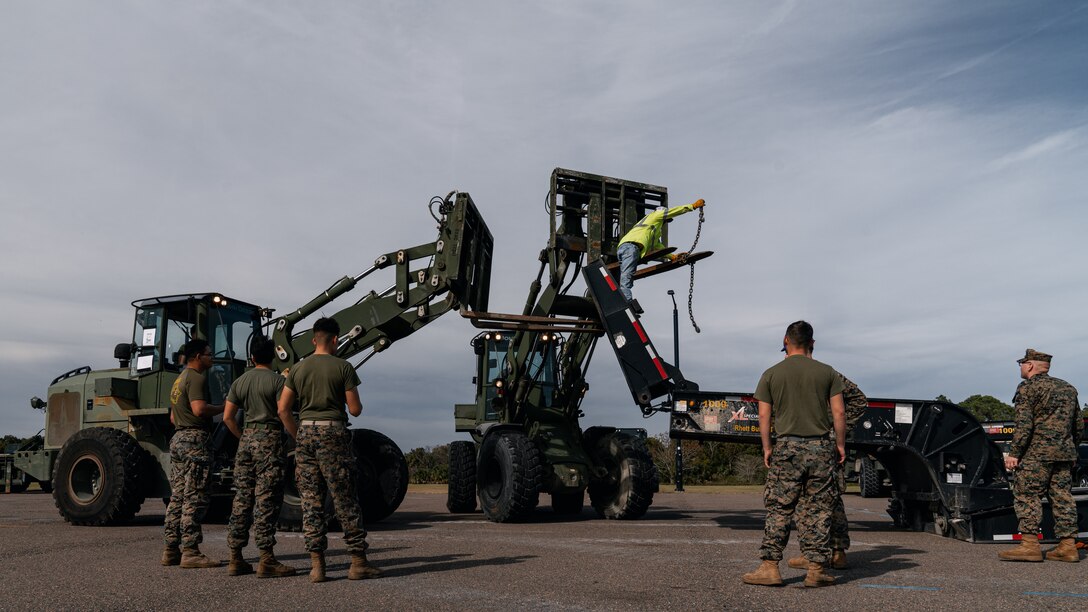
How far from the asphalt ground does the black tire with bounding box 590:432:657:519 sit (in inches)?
62.5

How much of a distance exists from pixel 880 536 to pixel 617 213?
17.7ft

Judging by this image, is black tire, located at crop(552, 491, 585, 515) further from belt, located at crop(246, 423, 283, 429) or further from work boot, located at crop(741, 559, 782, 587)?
work boot, located at crop(741, 559, 782, 587)

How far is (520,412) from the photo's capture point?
1364cm

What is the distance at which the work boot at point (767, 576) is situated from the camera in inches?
253

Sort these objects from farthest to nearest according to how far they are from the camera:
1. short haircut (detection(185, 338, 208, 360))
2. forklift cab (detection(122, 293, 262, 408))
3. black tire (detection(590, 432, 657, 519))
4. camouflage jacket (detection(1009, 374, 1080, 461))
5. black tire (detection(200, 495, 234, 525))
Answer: black tire (detection(590, 432, 657, 519)) < forklift cab (detection(122, 293, 262, 408)) < black tire (detection(200, 495, 234, 525)) < camouflage jacket (detection(1009, 374, 1080, 461)) < short haircut (detection(185, 338, 208, 360))

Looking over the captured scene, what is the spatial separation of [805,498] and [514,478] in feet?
19.5

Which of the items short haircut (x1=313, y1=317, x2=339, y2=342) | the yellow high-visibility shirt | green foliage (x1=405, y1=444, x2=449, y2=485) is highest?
the yellow high-visibility shirt

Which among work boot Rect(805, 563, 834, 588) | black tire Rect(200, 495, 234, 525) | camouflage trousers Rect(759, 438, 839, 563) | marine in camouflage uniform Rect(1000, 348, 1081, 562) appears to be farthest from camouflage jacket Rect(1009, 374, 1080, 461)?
black tire Rect(200, 495, 234, 525)

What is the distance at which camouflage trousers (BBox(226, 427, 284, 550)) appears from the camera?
23.0ft

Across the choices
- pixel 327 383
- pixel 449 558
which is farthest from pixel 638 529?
pixel 327 383

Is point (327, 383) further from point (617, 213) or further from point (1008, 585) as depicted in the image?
point (617, 213)

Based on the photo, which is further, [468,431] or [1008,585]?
[468,431]

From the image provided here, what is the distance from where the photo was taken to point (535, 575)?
702cm

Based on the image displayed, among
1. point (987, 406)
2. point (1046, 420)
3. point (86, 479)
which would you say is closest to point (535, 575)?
point (1046, 420)
